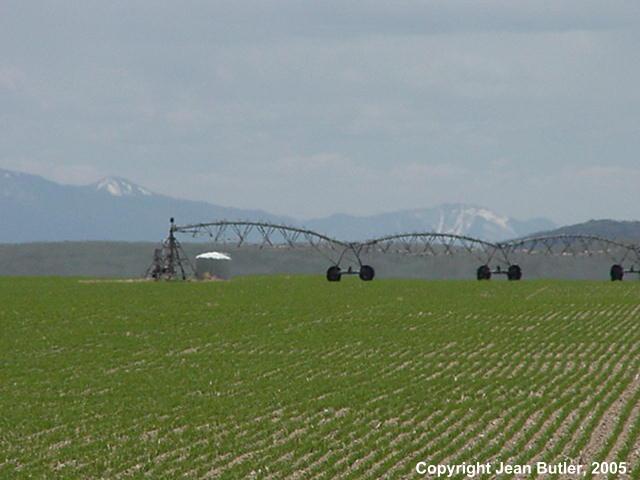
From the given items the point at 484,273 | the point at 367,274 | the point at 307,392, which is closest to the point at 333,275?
the point at 367,274

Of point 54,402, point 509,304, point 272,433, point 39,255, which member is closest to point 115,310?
point 509,304

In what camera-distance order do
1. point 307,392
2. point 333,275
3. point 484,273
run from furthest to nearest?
point 484,273 < point 333,275 < point 307,392

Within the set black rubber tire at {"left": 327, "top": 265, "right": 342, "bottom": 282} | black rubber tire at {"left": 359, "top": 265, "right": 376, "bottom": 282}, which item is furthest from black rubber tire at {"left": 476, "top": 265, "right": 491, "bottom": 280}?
black rubber tire at {"left": 327, "top": 265, "right": 342, "bottom": 282}

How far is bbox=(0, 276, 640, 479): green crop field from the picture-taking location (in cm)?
2217

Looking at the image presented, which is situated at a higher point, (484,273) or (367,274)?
(484,273)

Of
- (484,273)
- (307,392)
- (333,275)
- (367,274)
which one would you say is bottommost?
(307,392)

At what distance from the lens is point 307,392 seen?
31.5 meters

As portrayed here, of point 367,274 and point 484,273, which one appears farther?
point 484,273

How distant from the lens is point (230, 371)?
36719 millimetres

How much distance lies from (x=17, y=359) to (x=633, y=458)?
2501cm

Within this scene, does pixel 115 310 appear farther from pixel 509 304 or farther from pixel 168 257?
pixel 168 257

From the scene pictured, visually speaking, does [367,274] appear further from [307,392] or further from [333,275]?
[307,392]

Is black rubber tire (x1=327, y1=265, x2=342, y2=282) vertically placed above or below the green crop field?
above

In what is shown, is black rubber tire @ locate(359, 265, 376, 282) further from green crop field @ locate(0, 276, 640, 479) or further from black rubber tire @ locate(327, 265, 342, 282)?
green crop field @ locate(0, 276, 640, 479)
